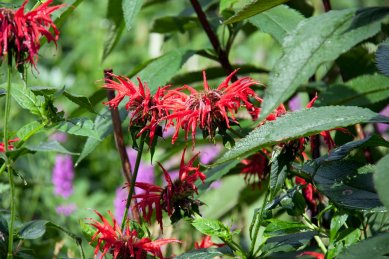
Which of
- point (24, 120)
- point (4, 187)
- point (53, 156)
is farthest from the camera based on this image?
point (24, 120)

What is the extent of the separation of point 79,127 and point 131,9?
0.84ft

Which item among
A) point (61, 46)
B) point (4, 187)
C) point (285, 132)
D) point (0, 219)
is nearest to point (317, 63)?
point (285, 132)

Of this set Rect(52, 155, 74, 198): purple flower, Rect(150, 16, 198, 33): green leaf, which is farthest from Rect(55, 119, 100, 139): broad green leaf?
Rect(52, 155, 74, 198): purple flower

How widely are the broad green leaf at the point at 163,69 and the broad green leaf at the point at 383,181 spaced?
617 millimetres

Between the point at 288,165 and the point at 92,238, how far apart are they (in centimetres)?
26

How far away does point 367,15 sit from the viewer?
Result: 2.67 feet

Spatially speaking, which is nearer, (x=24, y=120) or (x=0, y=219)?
(x=0, y=219)

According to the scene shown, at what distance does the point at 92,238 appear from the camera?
0.95 m

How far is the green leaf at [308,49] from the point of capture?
68cm

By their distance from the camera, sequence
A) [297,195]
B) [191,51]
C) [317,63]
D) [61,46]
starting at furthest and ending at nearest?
1. [61,46]
2. [191,51]
3. [297,195]
4. [317,63]

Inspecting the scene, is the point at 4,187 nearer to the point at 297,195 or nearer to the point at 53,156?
the point at 297,195

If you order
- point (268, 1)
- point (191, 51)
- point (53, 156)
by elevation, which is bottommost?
point (53, 156)

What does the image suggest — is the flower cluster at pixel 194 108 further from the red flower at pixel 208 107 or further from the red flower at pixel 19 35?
the red flower at pixel 19 35

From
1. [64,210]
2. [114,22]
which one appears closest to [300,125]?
[114,22]
